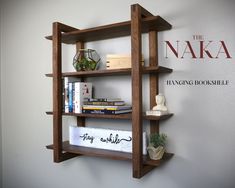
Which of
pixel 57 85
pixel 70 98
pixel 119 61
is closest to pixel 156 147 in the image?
pixel 119 61

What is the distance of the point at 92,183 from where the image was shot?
1945mm

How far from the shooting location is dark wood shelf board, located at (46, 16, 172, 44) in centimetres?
148

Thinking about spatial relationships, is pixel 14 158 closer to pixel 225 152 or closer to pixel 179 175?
pixel 179 175

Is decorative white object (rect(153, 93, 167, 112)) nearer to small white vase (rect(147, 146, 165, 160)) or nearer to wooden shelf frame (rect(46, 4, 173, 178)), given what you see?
Answer: wooden shelf frame (rect(46, 4, 173, 178))

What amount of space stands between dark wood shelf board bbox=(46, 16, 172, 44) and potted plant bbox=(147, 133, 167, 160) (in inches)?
28.4

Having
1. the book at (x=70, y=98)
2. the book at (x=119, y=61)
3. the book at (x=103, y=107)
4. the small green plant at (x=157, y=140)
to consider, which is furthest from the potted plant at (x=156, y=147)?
the book at (x=70, y=98)

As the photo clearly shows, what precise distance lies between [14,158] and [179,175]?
5.72ft

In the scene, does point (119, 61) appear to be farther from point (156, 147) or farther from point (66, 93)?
point (156, 147)

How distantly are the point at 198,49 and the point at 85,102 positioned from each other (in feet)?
2.85

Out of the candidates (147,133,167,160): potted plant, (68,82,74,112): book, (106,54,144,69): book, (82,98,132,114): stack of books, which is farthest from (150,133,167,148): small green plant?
(68,82,74,112): book

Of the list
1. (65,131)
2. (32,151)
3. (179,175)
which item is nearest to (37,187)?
(32,151)

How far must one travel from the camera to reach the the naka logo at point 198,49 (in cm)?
149

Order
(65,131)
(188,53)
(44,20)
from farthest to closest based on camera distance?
1. (44,20)
2. (65,131)
3. (188,53)

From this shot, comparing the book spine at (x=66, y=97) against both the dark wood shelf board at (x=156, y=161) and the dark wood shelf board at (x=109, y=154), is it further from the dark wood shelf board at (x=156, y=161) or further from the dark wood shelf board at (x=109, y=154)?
the dark wood shelf board at (x=156, y=161)
